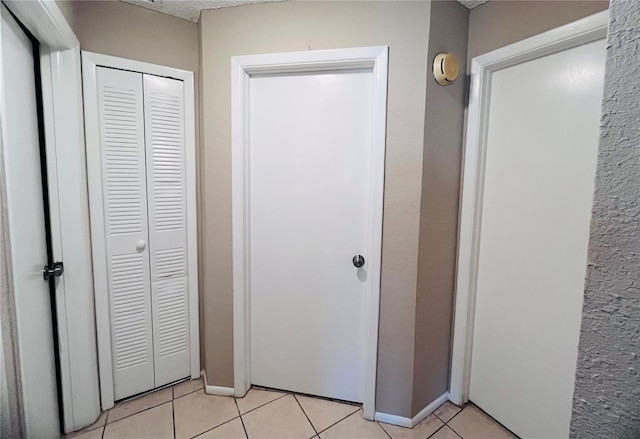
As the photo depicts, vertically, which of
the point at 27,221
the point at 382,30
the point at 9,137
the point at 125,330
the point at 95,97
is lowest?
the point at 125,330

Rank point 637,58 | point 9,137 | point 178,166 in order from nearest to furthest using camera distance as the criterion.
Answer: point 637,58, point 9,137, point 178,166

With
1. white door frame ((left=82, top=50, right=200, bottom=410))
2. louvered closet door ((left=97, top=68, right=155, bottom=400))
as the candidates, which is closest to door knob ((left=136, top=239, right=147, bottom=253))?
louvered closet door ((left=97, top=68, right=155, bottom=400))

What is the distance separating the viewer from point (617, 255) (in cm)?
37

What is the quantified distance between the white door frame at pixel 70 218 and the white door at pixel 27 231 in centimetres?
5

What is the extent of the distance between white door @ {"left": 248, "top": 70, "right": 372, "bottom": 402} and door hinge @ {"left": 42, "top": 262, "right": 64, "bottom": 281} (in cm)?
89

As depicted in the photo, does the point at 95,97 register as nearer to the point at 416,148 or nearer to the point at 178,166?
the point at 178,166

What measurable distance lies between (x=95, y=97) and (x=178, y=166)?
1.60ft

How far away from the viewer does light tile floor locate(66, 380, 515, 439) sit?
4.75ft

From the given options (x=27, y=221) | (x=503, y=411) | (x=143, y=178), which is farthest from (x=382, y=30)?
(x=503, y=411)

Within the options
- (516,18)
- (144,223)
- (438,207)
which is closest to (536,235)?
(438,207)

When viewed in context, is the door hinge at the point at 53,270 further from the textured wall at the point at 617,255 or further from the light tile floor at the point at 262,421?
the textured wall at the point at 617,255

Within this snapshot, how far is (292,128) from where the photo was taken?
1539 mm

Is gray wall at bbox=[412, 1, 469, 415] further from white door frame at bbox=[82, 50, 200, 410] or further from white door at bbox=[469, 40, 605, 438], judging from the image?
white door frame at bbox=[82, 50, 200, 410]

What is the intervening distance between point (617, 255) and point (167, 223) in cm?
181
